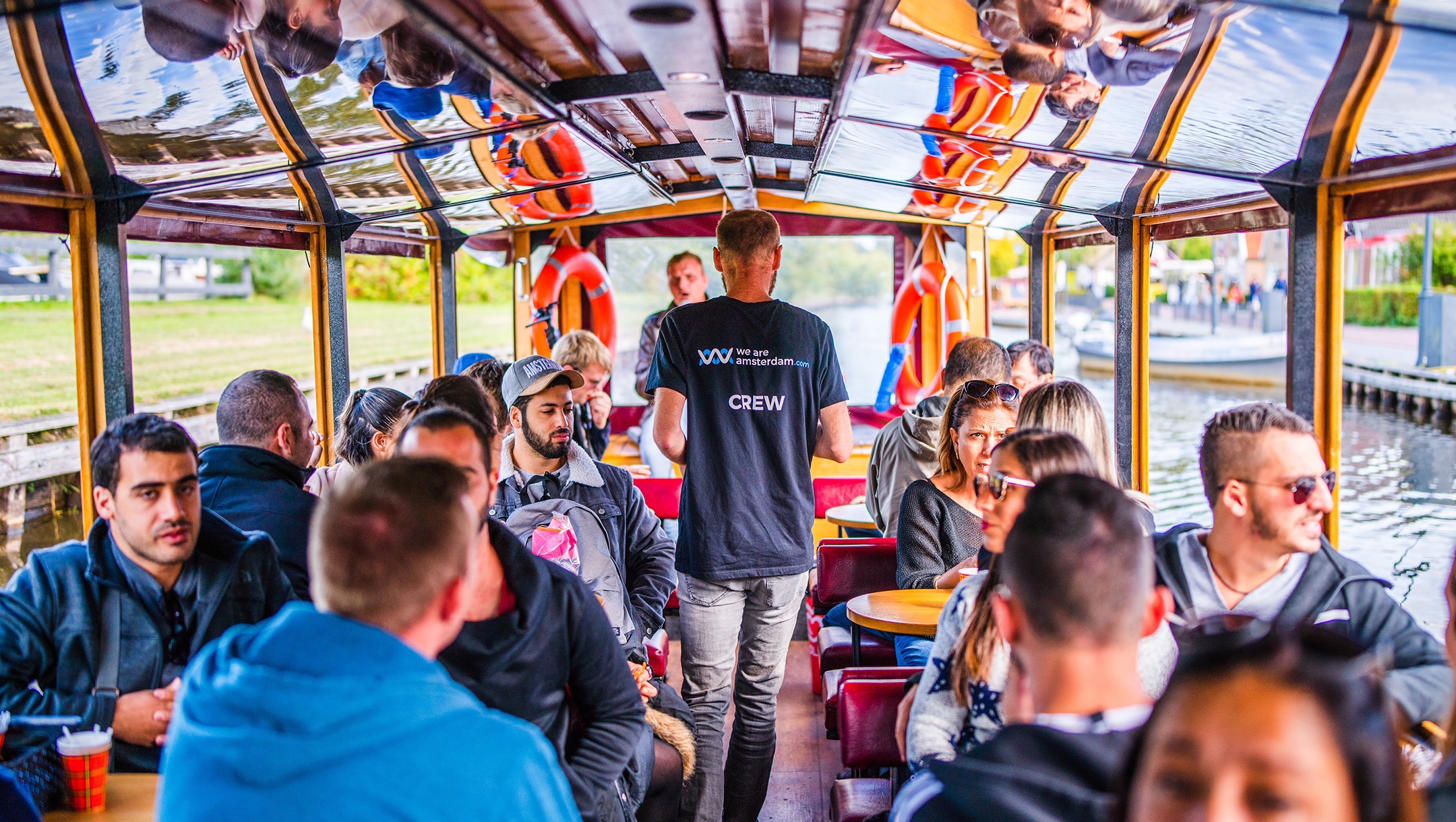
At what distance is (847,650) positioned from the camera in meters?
3.56

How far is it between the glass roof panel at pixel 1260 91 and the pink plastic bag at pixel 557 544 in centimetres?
194

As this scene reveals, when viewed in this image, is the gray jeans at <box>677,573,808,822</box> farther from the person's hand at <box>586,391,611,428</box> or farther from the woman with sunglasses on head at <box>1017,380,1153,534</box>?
the person's hand at <box>586,391,611,428</box>

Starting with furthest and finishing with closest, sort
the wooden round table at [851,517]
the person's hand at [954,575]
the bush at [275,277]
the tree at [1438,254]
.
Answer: the bush at [275,277], the tree at [1438,254], the wooden round table at [851,517], the person's hand at [954,575]

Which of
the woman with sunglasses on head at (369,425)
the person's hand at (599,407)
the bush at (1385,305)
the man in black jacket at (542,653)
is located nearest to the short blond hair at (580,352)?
the person's hand at (599,407)

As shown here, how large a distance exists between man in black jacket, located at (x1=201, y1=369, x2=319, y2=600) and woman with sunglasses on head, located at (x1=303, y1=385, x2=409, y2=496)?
0.28 m

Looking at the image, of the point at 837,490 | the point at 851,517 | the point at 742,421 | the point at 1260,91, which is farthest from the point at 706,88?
the point at 837,490

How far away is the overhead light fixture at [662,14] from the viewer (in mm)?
2148

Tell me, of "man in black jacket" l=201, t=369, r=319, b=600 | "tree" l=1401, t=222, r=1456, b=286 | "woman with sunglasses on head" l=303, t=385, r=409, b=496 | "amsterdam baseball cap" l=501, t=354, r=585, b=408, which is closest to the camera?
"man in black jacket" l=201, t=369, r=319, b=600

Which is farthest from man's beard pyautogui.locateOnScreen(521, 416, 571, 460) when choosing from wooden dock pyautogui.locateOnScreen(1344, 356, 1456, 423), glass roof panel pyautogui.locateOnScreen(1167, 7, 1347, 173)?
wooden dock pyautogui.locateOnScreen(1344, 356, 1456, 423)

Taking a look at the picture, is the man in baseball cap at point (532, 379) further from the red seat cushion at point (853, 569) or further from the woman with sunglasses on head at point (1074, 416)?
the woman with sunglasses on head at point (1074, 416)

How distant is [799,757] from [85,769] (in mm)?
2553

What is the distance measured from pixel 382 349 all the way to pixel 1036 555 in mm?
28110

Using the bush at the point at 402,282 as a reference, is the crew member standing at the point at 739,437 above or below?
below

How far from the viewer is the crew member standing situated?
2986 millimetres
